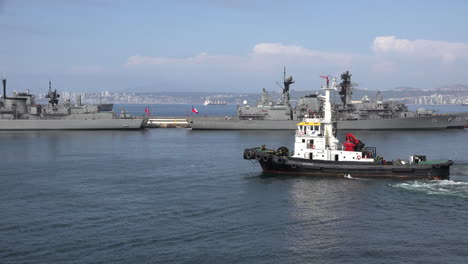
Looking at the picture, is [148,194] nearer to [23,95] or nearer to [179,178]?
[179,178]

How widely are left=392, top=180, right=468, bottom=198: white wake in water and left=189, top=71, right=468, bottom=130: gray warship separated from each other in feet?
163

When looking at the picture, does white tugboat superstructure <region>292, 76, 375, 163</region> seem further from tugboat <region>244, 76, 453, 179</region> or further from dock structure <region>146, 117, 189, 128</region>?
dock structure <region>146, 117, 189, 128</region>

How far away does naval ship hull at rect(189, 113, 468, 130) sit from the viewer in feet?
287

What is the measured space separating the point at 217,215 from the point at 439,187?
60.1ft

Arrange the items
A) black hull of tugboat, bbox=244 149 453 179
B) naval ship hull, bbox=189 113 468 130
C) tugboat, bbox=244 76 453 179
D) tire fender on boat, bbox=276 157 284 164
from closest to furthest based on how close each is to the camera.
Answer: black hull of tugboat, bbox=244 149 453 179 < tugboat, bbox=244 76 453 179 < tire fender on boat, bbox=276 157 284 164 < naval ship hull, bbox=189 113 468 130

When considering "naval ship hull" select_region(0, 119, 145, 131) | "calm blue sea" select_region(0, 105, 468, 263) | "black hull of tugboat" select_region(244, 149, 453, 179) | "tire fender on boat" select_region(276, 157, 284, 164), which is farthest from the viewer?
"naval ship hull" select_region(0, 119, 145, 131)

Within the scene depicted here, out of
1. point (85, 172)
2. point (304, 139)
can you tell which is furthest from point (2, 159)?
point (304, 139)

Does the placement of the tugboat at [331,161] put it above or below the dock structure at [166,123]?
below

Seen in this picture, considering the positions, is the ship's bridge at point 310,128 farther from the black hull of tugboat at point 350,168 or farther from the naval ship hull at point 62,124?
the naval ship hull at point 62,124

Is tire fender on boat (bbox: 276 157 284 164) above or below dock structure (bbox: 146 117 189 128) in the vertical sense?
below

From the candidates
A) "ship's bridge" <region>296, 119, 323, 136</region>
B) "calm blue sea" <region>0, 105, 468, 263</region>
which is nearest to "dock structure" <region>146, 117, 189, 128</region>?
"calm blue sea" <region>0, 105, 468, 263</region>

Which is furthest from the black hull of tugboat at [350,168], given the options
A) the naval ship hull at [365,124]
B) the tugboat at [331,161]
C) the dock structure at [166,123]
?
the dock structure at [166,123]

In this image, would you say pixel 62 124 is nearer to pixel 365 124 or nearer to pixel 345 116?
pixel 345 116

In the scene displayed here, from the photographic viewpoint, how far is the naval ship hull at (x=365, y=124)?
87.5 metres
